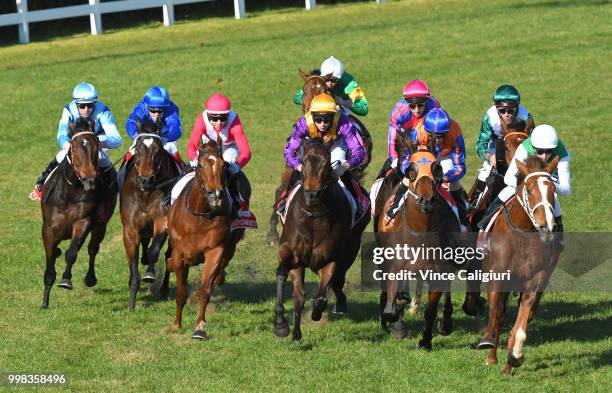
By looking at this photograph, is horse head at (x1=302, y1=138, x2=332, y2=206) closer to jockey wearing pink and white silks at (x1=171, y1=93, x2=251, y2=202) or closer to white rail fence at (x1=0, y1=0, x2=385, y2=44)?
jockey wearing pink and white silks at (x1=171, y1=93, x2=251, y2=202)

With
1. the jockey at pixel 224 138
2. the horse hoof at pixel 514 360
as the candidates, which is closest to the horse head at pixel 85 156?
the jockey at pixel 224 138

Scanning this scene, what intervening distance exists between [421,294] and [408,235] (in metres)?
2.36

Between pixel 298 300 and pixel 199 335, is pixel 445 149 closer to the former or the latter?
pixel 298 300

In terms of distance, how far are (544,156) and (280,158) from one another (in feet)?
42.2

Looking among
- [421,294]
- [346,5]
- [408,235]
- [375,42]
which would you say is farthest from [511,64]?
[408,235]

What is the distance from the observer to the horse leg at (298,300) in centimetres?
1272

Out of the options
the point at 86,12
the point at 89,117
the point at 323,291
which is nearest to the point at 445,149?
the point at 323,291

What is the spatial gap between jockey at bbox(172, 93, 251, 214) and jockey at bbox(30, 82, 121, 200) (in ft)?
4.52

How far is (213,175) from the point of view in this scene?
12359 mm

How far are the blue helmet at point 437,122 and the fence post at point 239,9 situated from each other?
23.1m

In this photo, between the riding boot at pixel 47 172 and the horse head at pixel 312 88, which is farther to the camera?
the horse head at pixel 312 88

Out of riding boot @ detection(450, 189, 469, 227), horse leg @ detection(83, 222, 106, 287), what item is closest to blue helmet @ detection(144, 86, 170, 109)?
horse leg @ detection(83, 222, 106, 287)

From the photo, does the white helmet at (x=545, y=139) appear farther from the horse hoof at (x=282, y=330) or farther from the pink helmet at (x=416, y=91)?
the horse hoof at (x=282, y=330)

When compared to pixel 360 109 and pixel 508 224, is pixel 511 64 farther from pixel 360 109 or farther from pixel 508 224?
pixel 508 224
